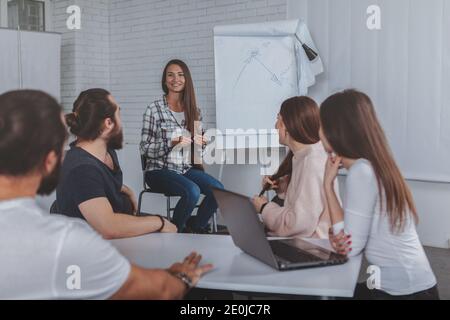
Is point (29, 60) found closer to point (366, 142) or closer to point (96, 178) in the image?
point (96, 178)

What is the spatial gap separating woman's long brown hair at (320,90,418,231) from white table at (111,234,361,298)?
8.0 inches

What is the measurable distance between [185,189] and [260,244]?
8.35ft

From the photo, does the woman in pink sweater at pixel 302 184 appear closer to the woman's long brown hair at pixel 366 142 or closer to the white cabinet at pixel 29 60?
the woman's long brown hair at pixel 366 142

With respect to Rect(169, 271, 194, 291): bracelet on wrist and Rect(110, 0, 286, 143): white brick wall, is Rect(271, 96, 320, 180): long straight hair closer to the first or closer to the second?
Rect(169, 271, 194, 291): bracelet on wrist

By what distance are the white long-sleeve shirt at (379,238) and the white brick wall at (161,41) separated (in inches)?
132

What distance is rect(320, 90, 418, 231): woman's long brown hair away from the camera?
1.56 metres

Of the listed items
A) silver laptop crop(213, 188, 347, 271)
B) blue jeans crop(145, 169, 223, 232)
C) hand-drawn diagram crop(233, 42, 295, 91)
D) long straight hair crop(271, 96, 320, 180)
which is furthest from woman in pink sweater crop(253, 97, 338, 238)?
hand-drawn diagram crop(233, 42, 295, 91)

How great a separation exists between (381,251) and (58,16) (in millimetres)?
5245

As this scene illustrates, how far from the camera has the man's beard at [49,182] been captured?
→ 1.11m

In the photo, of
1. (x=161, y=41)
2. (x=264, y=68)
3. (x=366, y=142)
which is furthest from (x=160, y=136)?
(x=366, y=142)

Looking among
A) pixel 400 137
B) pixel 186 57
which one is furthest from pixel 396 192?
pixel 186 57

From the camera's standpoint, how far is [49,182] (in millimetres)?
1128

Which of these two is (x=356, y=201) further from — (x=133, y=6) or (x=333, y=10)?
(x=133, y=6)
